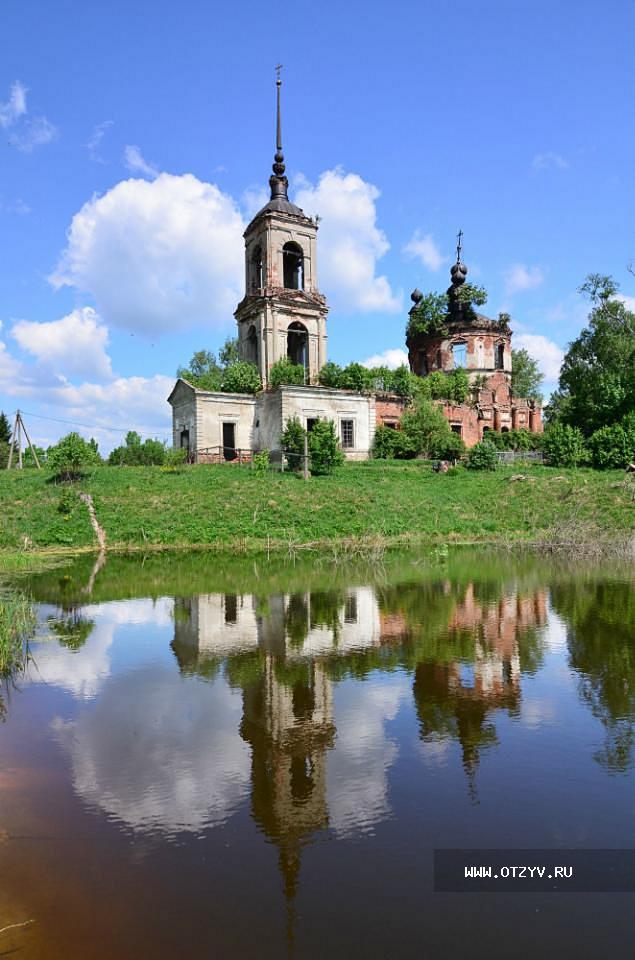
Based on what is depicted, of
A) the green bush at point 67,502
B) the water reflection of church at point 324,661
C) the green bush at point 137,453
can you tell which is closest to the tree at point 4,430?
the green bush at point 137,453

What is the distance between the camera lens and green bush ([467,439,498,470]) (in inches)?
1436

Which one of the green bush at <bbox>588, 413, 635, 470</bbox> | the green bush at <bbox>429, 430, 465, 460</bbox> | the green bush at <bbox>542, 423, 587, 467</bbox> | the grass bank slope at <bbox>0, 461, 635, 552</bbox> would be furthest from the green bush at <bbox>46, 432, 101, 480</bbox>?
the green bush at <bbox>588, 413, 635, 470</bbox>

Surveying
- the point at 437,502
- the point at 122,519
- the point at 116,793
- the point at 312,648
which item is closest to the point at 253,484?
the point at 122,519

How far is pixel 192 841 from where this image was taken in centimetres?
452

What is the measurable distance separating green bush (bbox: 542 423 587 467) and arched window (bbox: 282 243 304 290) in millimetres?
19100

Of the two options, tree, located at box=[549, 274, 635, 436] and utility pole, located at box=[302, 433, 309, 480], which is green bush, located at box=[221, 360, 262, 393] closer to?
utility pole, located at box=[302, 433, 309, 480]

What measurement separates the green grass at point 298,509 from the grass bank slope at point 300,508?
5 centimetres

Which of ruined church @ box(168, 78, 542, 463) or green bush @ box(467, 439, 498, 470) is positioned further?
ruined church @ box(168, 78, 542, 463)

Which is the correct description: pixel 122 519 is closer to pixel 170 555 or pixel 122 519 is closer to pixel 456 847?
pixel 170 555

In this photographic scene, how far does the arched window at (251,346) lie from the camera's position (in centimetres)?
4228

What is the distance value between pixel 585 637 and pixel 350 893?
7.62 m

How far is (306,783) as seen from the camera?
5.37 metres

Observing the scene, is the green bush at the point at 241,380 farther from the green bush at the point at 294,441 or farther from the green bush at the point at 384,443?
the green bush at the point at 384,443

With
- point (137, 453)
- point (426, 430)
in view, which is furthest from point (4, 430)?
point (426, 430)
